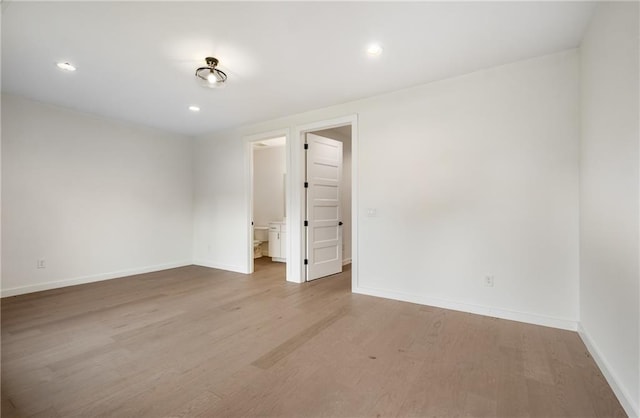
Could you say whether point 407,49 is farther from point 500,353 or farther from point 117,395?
point 117,395

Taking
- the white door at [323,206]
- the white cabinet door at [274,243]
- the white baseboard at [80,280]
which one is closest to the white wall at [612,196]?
the white door at [323,206]

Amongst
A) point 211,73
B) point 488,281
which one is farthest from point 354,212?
point 211,73

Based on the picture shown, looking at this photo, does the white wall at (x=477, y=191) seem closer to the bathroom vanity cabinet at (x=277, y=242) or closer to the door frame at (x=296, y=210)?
the door frame at (x=296, y=210)

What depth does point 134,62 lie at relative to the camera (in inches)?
112

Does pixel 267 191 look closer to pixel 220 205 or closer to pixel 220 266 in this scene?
pixel 220 205

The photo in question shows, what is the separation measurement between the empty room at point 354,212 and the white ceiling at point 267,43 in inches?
0.9

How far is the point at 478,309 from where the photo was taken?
3.04 m

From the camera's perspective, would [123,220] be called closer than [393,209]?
No

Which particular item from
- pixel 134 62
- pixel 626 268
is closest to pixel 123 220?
pixel 134 62

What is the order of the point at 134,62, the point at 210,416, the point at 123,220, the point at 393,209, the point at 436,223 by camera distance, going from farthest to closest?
the point at 123,220, the point at 393,209, the point at 436,223, the point at 134,62, the point at 210,416

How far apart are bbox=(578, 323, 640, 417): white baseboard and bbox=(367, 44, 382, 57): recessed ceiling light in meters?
2.97

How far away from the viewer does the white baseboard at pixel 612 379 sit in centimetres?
157

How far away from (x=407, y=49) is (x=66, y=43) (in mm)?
3065

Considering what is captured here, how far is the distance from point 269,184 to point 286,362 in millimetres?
5556
